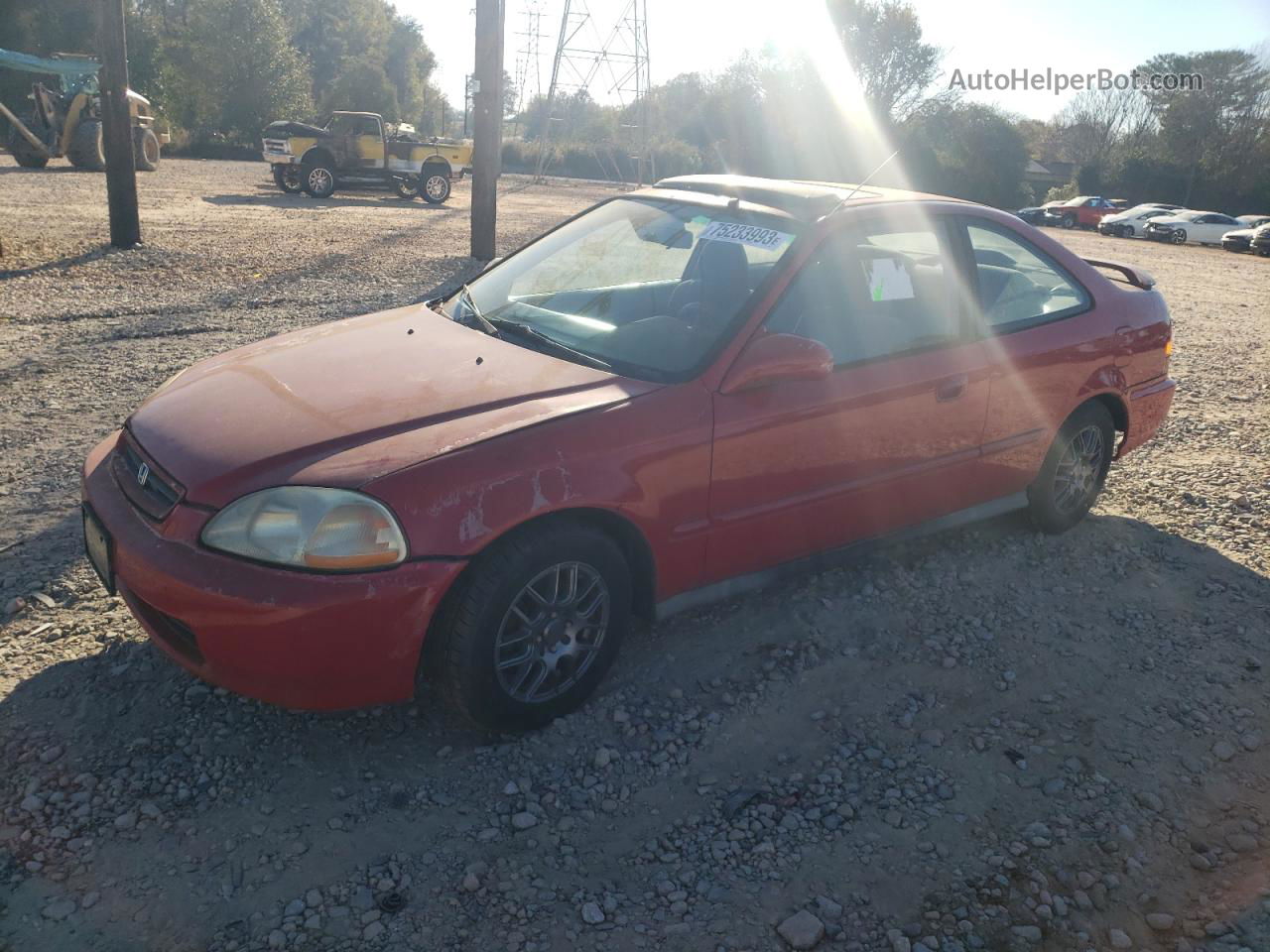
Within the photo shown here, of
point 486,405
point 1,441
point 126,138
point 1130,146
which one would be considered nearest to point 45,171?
point 126,138

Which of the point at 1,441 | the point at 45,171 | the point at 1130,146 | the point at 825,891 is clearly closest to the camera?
the point at 825,891

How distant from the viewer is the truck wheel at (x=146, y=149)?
23906mm

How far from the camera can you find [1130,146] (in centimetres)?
5409

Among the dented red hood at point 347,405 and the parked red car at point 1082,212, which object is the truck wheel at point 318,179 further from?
the parked red car at point 1082,212

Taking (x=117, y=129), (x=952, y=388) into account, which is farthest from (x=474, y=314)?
(x=117, y=129)

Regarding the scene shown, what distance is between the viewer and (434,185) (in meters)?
23.8

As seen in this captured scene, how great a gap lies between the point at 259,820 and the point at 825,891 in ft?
4.93

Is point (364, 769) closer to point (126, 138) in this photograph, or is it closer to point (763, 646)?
point (763, 646)

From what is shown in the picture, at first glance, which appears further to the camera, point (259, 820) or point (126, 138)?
point (126, 138)

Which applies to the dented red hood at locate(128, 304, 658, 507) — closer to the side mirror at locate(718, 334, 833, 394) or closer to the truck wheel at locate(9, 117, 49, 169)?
the side mirror at locate(718, 334, 833, 394)

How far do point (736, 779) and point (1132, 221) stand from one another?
38694 mm

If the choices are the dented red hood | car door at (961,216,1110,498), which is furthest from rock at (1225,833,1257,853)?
the dented red hood

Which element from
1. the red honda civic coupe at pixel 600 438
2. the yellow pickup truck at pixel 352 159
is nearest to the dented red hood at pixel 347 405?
the red honda civic coupe at pixel 600 438

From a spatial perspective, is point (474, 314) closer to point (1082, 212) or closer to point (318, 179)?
point (318, 179)
